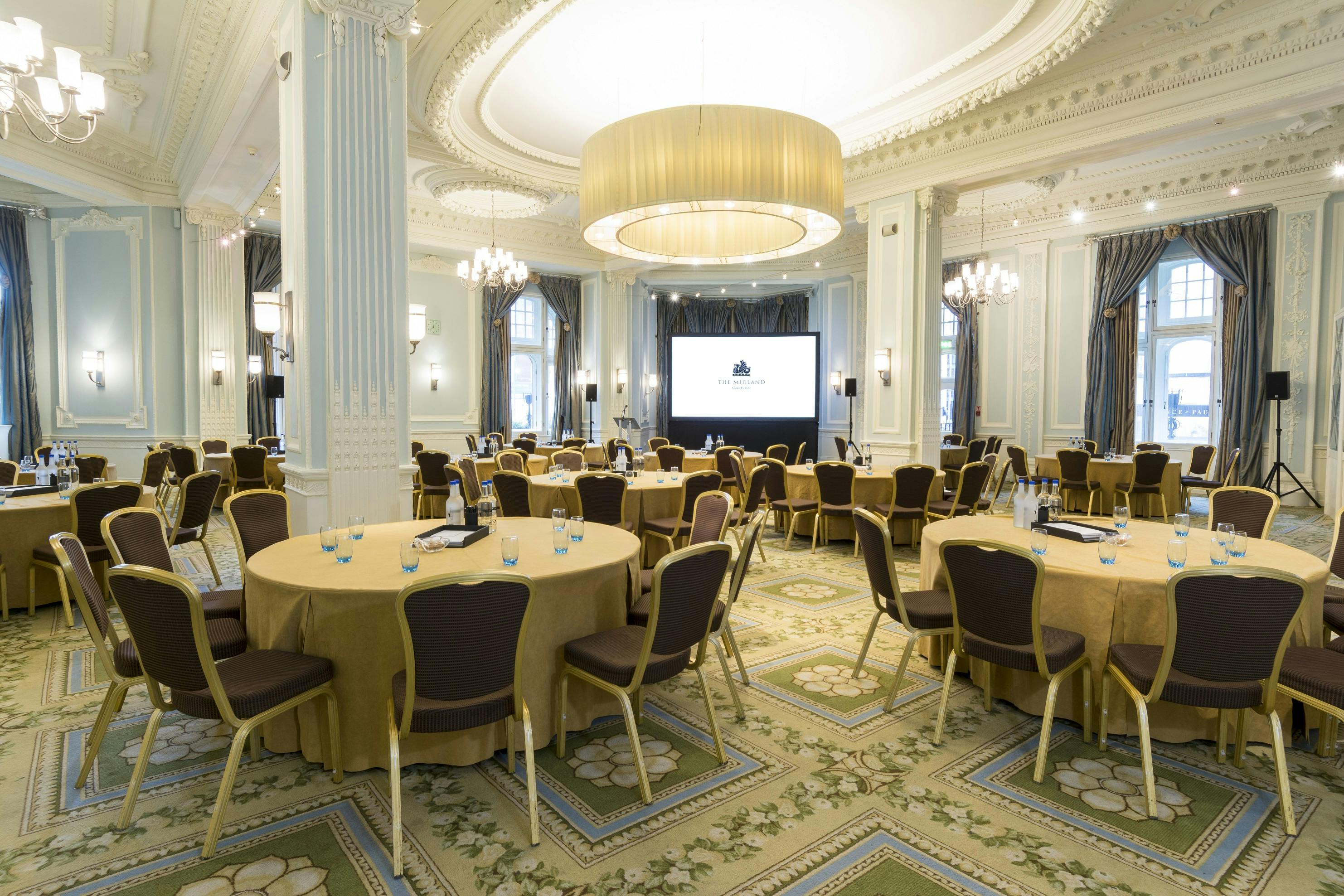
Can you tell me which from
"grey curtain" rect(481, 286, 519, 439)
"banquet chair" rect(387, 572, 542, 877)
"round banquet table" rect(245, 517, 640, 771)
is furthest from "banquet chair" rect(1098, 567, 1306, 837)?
"grey curtain" rect(481, 286, 519, 439)

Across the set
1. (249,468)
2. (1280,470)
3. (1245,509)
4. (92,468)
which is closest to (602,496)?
(1245,509)

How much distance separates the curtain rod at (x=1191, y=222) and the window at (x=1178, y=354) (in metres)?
0.48

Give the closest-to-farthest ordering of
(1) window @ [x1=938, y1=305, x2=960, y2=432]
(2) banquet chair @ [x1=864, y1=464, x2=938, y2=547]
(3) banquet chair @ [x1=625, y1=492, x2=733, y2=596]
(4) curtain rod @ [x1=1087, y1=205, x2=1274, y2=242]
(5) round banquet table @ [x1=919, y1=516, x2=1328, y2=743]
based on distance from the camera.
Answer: (5) round banquet table @ [x1=919, y1=516, x2=1328, y2=743] → (3) banquet chair @ [x1=625, y1=492, x2=733, y2=596] → (2) banquet chair @ [x1=864, y1=464, x2=938, y2=547] → (4) curtain rod @ [x1=1087, y1=205, x2=1274, y2=242] → (1) window @ [x1=938, y1=305, x2=960, y2=432]

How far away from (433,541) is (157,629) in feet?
3.74

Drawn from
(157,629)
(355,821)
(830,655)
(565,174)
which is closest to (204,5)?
(565,174)

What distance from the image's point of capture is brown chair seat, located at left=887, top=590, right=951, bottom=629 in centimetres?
320

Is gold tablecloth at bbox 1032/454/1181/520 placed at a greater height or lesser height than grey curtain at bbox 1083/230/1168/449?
lesser

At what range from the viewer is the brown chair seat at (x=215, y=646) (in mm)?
2615

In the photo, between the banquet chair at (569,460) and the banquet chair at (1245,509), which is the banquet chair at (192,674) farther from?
the banquet chair at (569,460)

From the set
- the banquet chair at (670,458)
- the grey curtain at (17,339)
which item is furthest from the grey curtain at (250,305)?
the banquet chair at (670,458)

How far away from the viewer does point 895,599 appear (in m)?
3.30

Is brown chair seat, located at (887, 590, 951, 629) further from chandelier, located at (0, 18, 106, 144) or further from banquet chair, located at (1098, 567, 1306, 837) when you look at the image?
chandelier, located at (0, 18, 106, 144)

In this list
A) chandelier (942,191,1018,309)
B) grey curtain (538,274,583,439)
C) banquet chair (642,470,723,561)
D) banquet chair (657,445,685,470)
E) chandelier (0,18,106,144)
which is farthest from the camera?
grey curtain (538,274,583,439)

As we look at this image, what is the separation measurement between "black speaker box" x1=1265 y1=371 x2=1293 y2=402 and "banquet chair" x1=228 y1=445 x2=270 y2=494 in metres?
11.7
